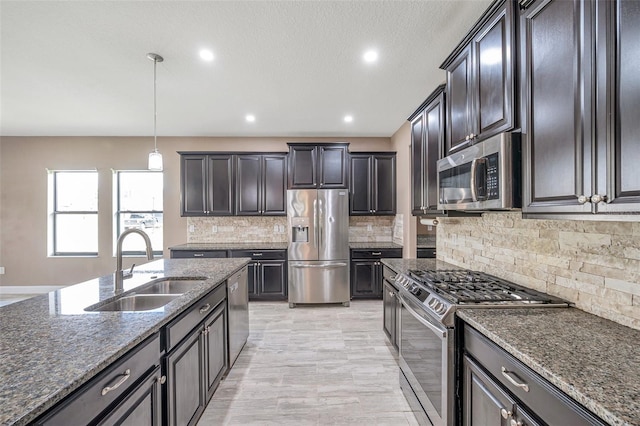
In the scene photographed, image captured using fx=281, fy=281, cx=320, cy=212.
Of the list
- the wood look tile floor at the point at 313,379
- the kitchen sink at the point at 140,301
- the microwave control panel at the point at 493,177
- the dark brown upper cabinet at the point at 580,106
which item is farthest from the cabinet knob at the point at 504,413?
the kitchen sink at the point at 140,301

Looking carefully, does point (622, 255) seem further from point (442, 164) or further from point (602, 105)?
point (442, 164)

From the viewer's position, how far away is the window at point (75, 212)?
525 cm

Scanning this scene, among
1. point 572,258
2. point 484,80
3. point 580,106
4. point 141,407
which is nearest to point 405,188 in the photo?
point 484,80

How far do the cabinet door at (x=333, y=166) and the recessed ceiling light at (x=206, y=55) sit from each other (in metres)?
2.30

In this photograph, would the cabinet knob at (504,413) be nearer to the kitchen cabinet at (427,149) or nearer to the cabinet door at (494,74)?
the cabinet door at (494,74)

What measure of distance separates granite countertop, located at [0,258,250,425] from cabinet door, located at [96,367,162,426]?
0.68ft

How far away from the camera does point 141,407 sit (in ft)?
4.04

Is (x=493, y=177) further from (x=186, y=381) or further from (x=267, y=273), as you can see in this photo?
(x=267, y=273)

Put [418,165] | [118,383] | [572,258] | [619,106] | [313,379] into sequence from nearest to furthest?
[619,106], [118,383], [572,258], [313,379], [418,165]

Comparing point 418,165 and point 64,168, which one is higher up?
point 64,168

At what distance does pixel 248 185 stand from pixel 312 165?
3.80 ft

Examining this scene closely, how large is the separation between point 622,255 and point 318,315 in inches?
132

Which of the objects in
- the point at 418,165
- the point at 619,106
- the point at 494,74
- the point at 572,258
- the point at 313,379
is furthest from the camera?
the point at 418,165

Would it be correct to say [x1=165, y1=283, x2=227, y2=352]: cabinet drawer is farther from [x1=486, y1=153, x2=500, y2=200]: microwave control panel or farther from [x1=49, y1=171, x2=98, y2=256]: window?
[x1=49, y1=171, x2=98, y2=256]: window
